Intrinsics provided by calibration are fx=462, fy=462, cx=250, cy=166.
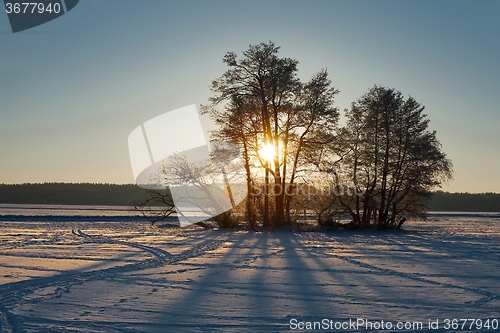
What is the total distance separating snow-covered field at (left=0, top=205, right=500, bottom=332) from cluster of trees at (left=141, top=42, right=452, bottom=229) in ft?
35.2

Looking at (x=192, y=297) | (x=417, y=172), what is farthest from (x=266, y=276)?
(x=417, y=172)

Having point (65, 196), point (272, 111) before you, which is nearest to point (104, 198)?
point (65, 196)

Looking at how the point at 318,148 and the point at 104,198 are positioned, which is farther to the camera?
the point at 104,198

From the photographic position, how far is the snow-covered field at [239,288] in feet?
22.1

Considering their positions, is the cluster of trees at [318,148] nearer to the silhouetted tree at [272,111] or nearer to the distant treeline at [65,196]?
Answer: the silhouetted tree at [272,111]

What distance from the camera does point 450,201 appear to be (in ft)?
263

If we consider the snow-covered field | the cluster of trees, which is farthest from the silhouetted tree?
the snow-covered field

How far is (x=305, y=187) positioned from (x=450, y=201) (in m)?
62.3

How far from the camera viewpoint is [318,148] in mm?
25906

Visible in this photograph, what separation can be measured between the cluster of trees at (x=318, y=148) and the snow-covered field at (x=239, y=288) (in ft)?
35.2

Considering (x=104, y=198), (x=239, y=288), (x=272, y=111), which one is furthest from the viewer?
(x=104, y=198)

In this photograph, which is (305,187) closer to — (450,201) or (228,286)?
(228,286)

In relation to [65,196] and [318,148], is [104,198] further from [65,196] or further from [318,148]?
[318,148]

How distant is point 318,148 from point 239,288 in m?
17.7
